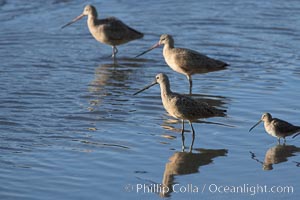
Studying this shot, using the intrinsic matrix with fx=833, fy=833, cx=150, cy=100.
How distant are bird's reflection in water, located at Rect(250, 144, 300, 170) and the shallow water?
1 cm

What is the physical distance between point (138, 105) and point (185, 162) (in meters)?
2.31

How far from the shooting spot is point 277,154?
8586 millimetres

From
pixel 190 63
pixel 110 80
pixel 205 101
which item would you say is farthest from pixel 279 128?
pixel 110 80

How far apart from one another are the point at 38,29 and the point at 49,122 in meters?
5.92

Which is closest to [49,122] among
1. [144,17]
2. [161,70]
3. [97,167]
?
[97,167]

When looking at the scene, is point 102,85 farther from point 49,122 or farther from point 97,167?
point 97,167

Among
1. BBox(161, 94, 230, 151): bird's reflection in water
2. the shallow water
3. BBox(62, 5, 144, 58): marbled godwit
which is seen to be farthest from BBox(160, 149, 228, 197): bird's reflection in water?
BBox(62, 5, 144, 58): marbled godwit

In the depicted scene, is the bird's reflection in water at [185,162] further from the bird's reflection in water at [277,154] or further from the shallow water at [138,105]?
the bird's reflection in water at [277,154]

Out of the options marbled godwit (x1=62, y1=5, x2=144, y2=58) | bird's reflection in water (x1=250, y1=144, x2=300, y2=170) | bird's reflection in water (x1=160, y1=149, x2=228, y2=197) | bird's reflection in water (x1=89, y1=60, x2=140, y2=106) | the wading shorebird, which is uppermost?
marbled godwit (x1=62, y1=5, x2=144, y2=58)

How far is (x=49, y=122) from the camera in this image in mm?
9594

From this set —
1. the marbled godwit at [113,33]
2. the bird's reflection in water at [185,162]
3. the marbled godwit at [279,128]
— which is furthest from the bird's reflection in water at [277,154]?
the marbled godwit at [113,33]

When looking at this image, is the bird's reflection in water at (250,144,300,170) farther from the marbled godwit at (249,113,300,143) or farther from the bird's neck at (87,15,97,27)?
the bird's neck at (87,15,97,27)

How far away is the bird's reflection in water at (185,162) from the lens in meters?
7.70

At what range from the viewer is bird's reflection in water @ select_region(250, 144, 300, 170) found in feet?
27.0
